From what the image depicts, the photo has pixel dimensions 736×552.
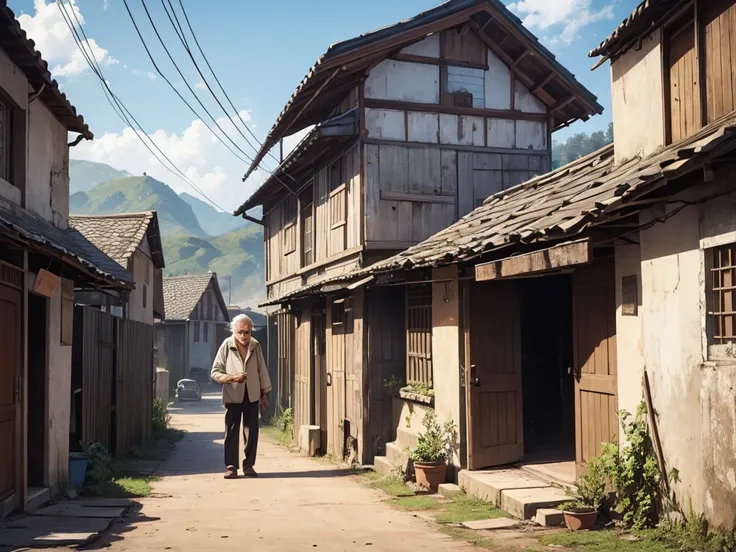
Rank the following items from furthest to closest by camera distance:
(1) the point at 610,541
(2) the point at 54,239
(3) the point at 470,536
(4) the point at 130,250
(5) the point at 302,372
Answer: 1. (5) the point at 302,372
2. (4) the point at 130,250
3. (2) the point at 54,239
4. (3) the point at 470,536
5. (1) the point at 610,541

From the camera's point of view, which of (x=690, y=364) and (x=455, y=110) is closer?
(x=690, y=364)

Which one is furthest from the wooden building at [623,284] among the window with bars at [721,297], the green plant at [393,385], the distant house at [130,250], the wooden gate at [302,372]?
the distant house at [130,250]

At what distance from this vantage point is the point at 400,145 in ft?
48.3

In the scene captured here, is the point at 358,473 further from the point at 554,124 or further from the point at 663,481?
the point at 554,124

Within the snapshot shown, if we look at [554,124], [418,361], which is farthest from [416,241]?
[554,124]

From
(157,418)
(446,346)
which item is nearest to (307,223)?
(157,418)

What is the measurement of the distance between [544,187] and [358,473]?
5.20m

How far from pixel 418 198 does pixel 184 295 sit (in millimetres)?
34637

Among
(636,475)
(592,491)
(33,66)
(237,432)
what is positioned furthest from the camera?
(237,432)

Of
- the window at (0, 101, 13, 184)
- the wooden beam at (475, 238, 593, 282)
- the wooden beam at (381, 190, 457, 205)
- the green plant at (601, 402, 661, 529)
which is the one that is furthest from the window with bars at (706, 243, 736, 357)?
the wooden beam at (381, 190, 457, 205)

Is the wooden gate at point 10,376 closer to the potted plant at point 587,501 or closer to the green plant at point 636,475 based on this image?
the potted plant at point 587,501

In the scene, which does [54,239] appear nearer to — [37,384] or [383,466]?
[37,384]

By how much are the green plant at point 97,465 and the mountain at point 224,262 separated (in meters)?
141

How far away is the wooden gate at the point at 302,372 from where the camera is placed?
1731cm
